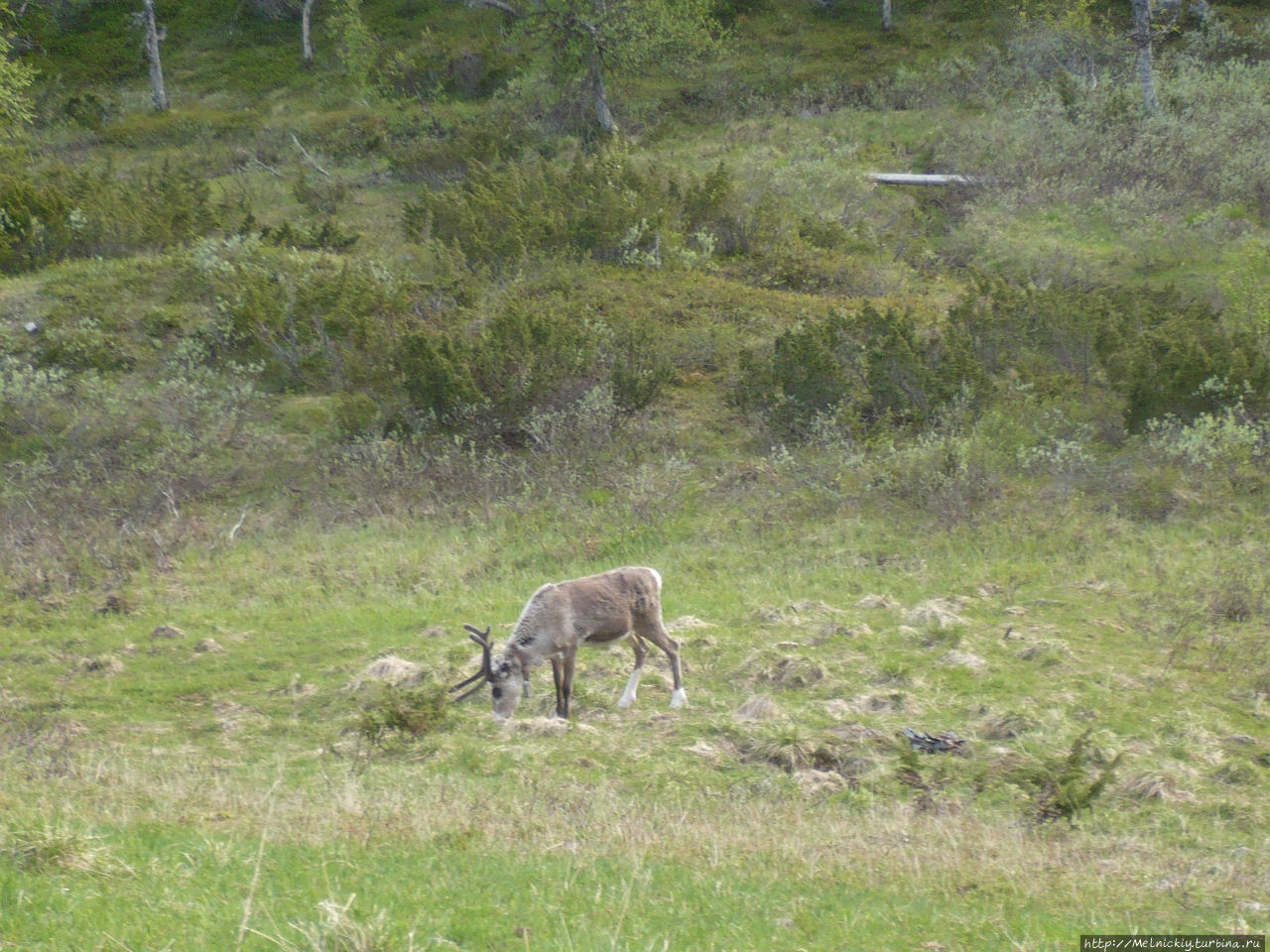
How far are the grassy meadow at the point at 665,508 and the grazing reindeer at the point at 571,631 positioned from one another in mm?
327

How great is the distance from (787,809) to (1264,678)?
521 cm

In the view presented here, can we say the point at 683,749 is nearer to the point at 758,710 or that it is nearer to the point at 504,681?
the point at 758,710

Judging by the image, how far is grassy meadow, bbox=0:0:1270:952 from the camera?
5641mm

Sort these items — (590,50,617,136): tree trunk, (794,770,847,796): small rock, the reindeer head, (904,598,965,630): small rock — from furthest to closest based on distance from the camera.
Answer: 1. (590,50,617,136): tree trunk
2. (904,598,965,630): small rock
3. the reindeer head
4. (794,770,847,796): small rock

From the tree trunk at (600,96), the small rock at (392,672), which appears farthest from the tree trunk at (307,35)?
the small rock at (392,672)

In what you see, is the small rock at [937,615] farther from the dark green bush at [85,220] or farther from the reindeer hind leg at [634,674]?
the dark green bush at [85,220]

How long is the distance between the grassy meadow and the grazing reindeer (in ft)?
1.07

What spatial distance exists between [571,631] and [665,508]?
6.16m

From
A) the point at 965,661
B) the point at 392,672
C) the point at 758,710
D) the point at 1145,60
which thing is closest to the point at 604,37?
the point at 1145,60

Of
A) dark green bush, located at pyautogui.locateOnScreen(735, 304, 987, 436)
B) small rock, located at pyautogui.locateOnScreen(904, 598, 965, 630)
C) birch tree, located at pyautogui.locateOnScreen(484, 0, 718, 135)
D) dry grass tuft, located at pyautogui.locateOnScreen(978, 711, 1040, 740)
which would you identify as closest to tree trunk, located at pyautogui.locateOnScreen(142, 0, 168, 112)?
birch tree, located at pyautogui.locateOnScreen(484, 0, 718, 135)

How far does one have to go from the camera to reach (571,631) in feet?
31.9

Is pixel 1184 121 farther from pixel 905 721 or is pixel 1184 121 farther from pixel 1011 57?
pixel 905 721

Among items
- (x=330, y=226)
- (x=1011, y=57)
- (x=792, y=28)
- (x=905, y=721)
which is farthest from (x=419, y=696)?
(x=792, y=28)

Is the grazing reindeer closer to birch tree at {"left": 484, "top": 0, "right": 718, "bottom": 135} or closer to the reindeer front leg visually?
the reindeer front leg
